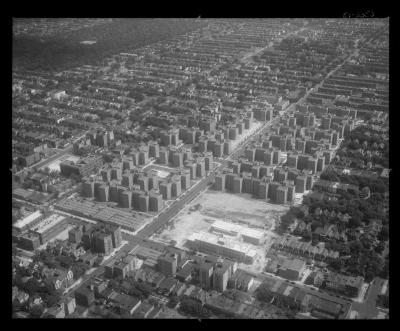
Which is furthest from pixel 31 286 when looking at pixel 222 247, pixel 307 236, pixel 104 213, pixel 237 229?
pixel 307 236

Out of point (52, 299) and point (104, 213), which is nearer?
point (52, 299)

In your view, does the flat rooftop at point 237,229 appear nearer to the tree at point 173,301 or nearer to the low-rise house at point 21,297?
the tree at point 173,301

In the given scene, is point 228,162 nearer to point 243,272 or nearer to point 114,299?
point 243,272

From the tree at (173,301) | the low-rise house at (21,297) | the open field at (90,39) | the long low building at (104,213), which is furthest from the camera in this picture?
the open field at (90,39)

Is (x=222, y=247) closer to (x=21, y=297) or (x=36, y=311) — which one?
(x=36, y=311)

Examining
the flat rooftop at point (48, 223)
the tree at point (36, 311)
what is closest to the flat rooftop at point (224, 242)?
the flat rooftop at point (48, 223)

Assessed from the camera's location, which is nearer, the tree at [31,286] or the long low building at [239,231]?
the tree at [31,286]
